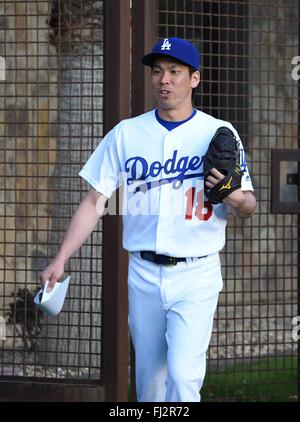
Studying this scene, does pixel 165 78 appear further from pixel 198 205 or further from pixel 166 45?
pixel 198 205

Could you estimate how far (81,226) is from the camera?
4.50 meters

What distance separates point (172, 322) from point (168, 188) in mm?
631

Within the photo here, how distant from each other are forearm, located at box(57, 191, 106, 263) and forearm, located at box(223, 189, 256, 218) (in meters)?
0.70

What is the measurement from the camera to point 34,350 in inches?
236

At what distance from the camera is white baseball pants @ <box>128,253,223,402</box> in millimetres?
4258

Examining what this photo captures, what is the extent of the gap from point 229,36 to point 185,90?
2.17m

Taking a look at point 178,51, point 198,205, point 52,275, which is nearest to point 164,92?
point 178,51

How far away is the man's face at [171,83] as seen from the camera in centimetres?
441

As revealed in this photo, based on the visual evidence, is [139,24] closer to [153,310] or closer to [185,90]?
[185,90]

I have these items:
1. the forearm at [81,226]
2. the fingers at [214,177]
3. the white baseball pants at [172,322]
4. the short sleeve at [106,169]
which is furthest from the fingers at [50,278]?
the fingers at [214,177]

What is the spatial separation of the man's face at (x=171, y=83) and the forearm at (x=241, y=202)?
21.6 inches

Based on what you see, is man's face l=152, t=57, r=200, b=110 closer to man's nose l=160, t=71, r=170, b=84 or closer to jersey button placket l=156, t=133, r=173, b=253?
man's nose l=160, t=71, r=170, b=84

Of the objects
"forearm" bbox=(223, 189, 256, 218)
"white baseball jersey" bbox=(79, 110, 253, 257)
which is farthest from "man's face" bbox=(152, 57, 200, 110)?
"forearm" bbox=(223, 189, 256, 218)
